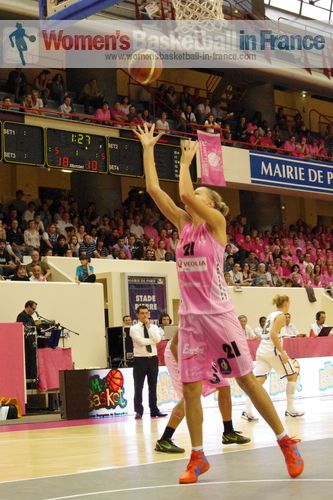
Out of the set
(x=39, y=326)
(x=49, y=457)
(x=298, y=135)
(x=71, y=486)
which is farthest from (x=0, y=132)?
(x=298, y=135)

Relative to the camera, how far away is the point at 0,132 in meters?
19.3

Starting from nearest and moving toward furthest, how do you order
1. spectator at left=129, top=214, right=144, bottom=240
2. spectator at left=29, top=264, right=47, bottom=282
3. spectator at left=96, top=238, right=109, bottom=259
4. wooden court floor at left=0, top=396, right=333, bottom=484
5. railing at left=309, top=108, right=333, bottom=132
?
1. wooden court floor at left=0, top=396, right=333, bottom=484
2. spectator at left=29, top=264, right=47, bottom=282
3. spectator at left=96, top=238, right=109, bottom=259
4. spectator at left=129, top=214, right=144, bottom=240
5. railing at left=309, top=108, right=333, bottom=132

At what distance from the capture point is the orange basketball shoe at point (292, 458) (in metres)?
5.68

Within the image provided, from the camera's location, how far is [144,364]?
1477 centimetres

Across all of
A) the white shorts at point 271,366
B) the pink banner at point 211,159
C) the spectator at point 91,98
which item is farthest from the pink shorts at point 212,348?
the spectator at point 91,98

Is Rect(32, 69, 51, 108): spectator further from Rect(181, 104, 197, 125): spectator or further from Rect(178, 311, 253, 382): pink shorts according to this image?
Rect(178, 311, 253, 382): pink shorts

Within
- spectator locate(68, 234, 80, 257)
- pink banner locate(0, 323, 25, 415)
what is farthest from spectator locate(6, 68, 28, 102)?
pink banner locate(0, 323, 25, 415)

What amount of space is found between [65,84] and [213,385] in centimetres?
2167

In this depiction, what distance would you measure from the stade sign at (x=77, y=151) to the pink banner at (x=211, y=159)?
142cm

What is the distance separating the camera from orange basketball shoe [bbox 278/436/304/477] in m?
5.68

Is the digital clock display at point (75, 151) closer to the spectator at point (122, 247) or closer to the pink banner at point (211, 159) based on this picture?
the spectator at point (122, 247)

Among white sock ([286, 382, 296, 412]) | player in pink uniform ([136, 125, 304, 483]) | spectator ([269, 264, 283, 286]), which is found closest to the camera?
player in pink uniform ([136, 125, 304, 483])

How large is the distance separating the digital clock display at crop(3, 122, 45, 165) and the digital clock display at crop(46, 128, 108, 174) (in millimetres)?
248

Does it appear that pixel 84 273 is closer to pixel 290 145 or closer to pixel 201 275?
pixel 290 145
